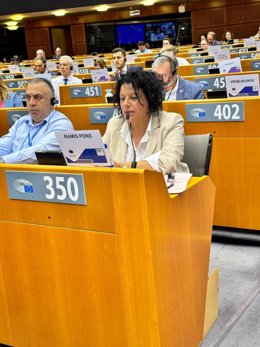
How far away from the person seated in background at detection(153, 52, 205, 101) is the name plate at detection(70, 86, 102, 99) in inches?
81.9

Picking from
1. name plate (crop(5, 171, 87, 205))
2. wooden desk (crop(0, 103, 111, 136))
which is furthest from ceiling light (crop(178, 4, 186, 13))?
name plate (crop(5, 171, 87, 205))

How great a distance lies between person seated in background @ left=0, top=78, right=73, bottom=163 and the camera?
10.5ft

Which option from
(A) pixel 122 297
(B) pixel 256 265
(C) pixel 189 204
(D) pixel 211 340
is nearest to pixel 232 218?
(B) pixel 256 265

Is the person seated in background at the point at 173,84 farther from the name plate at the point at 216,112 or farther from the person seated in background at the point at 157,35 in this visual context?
the person seated in background at the point at 157,35

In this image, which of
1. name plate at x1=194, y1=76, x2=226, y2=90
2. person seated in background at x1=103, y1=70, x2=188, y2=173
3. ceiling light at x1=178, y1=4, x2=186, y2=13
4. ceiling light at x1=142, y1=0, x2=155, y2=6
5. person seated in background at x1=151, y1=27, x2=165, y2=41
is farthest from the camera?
person seated in background at x1=151, y1=27, x2=165, y2=41

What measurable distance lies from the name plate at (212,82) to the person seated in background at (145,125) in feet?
9.59

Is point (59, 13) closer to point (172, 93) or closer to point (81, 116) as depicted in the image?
point (172, 93)

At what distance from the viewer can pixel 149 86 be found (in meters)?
2.75

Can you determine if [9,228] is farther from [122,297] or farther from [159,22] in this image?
[159,22]

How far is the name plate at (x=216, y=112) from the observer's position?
341 centimetres

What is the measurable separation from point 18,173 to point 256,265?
1.73 meters

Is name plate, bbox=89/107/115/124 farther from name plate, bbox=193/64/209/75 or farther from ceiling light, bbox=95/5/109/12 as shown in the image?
ceiling light, bbox=95/5/109/12

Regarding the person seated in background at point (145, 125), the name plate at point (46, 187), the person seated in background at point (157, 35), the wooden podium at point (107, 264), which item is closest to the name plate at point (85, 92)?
the person seated in background at point (145, 125)

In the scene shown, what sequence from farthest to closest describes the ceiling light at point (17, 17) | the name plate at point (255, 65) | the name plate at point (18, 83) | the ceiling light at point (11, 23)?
the ceiling light at point (11, 23), the ceiling light at point (17, 17), the name plate at point (18, 83), the name plate at point (255, 65)
